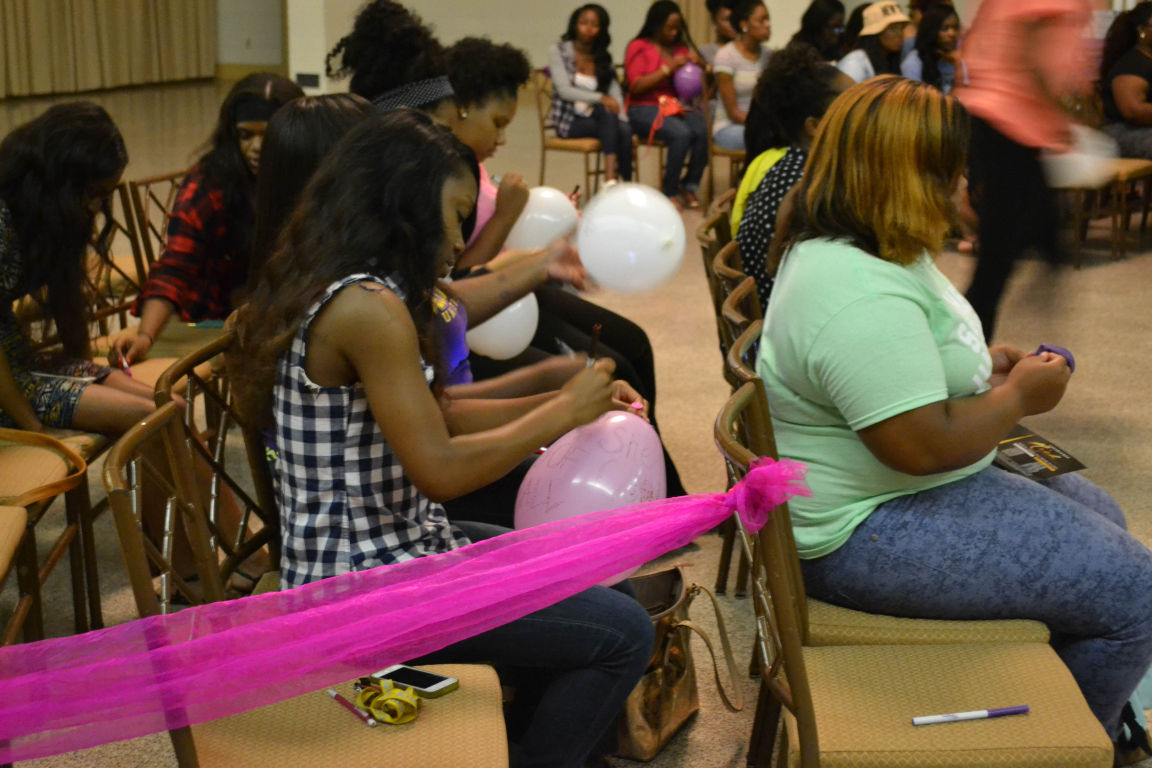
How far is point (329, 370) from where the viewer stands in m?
1.54

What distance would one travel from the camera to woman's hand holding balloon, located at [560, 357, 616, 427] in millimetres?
1668

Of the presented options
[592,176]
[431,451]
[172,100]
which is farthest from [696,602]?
[172,100]

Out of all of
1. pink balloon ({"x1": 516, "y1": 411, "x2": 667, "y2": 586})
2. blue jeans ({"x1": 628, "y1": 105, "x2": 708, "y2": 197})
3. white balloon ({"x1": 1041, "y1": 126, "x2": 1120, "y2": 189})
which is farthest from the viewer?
blue jeans ({"x1": 628, "y1": 105, "x2": 708, "y2": 197})

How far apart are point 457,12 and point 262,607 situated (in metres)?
11.7

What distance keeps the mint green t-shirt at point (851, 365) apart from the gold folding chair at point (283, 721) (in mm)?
553

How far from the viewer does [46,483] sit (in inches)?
Answer: 85.0

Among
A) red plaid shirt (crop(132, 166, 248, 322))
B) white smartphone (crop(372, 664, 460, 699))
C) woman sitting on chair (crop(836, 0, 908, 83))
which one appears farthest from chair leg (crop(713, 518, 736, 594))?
woman sitting on chair (crop(836, 0, 908, 83))

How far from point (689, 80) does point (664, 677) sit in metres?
5.96

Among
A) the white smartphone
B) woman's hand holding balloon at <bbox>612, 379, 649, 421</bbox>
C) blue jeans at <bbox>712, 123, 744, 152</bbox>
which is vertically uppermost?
blue jeans at <bbox>712, 123, 744, 152</bbox>

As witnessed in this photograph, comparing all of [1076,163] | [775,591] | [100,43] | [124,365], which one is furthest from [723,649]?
[100,43]

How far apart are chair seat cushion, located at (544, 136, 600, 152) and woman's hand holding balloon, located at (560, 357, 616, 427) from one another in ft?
17.3

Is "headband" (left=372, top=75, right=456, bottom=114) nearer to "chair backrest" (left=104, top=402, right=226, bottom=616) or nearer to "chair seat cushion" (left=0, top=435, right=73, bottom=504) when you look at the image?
"chair seat cushion" (left=0, top=435, right=73, bottom=504)

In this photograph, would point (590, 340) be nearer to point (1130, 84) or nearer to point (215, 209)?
point (215, 209)

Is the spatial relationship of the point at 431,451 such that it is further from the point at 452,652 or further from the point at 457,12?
the point at 457,12
